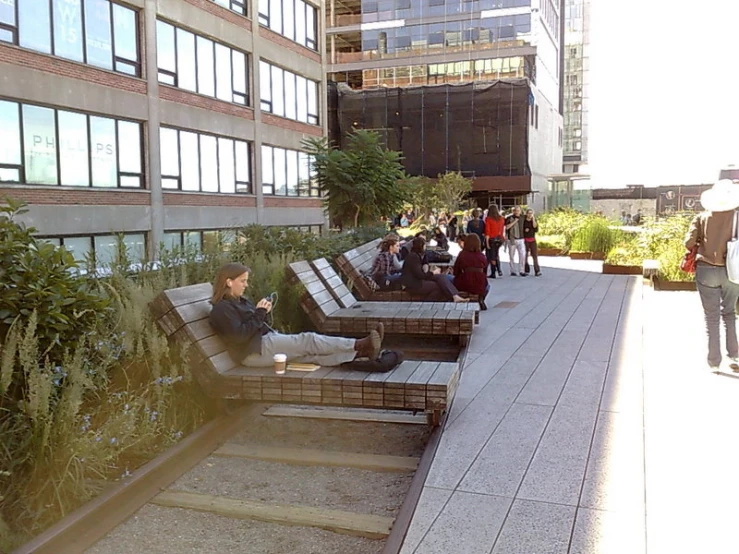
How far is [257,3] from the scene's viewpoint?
29812 mm

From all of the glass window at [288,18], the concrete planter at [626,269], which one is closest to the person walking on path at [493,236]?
the concrete planter at [626,269]

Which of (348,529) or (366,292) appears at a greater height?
(366,292)

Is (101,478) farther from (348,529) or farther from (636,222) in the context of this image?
(636,222)

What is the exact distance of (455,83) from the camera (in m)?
53.4

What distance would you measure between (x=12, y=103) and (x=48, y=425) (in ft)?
58.3

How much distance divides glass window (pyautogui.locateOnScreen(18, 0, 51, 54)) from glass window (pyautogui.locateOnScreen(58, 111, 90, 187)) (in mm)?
1941

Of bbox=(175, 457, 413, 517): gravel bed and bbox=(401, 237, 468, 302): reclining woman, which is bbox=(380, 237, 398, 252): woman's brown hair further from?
bbox=(175, 457, 413, 517): gravel bed

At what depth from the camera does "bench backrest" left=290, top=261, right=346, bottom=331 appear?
286 inches

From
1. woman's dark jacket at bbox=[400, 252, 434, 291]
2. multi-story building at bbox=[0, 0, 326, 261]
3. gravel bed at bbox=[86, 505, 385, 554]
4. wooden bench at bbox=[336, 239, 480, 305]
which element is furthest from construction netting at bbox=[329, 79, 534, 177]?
gravel bed at bbox=[86, 505, 385, 554]

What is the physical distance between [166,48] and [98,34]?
3.59 meters

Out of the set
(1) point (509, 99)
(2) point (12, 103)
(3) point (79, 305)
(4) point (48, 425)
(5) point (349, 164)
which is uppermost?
(1) point (509, 99)

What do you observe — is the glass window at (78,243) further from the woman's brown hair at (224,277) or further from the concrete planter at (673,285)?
the woman's brown hair at (224,277)

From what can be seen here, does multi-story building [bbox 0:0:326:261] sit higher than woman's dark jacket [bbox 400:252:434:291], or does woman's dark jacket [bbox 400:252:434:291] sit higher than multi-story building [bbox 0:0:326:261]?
multi-story building [bbox 0:0:326:261]

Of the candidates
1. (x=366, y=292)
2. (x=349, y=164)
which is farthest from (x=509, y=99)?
(x=366, y=292)
